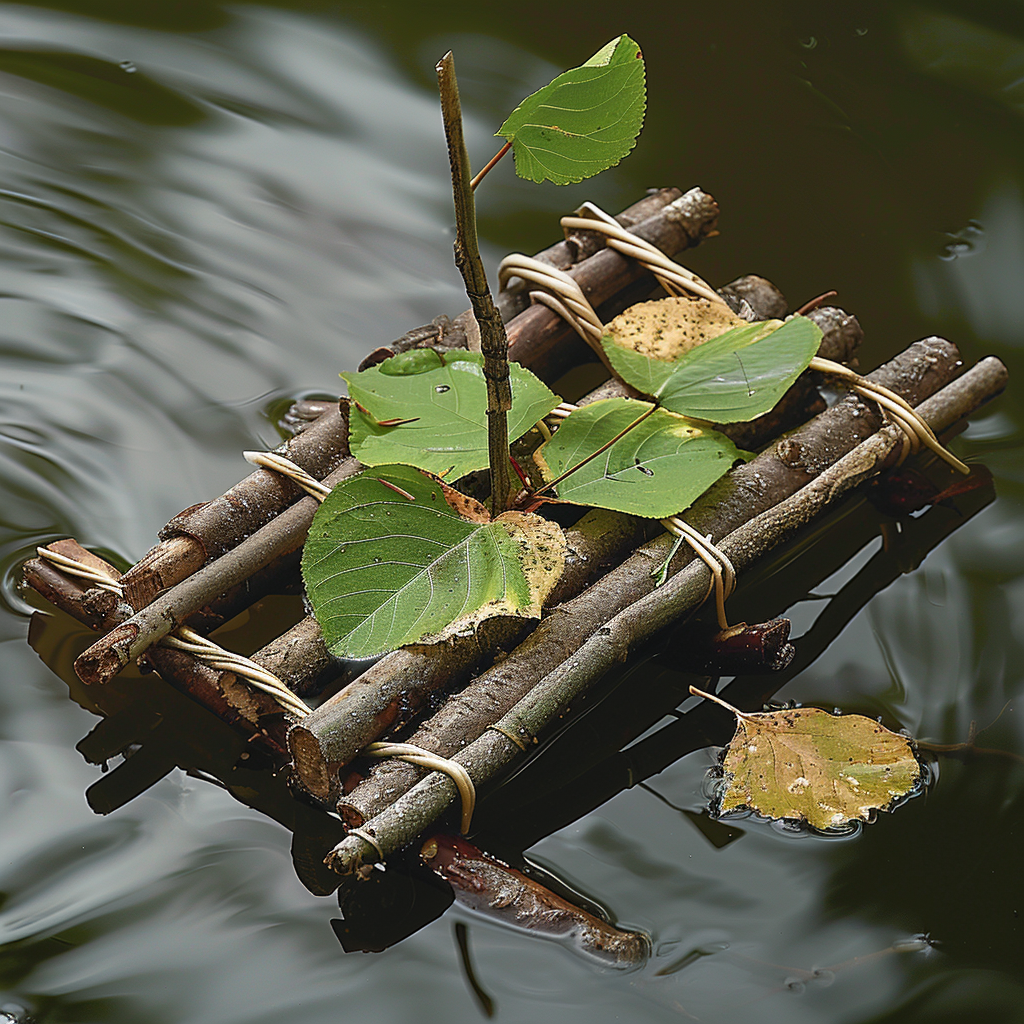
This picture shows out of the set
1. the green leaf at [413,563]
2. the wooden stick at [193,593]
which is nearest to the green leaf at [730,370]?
the green leaf at [413,563]

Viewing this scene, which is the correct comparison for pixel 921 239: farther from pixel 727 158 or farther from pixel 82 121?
pixel 82 121

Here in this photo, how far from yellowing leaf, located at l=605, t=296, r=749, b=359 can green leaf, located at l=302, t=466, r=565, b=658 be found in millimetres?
349

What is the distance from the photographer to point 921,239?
75.4 inches

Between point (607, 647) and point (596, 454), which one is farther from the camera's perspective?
point (596, 454)

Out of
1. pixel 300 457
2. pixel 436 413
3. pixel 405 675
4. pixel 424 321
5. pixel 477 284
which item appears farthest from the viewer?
pixel 424 321

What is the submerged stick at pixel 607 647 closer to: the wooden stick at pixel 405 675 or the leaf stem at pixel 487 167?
the wooden stick at pixel 405 675

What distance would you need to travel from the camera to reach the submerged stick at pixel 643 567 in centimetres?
105

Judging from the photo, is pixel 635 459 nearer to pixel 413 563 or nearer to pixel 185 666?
pixel 413 563

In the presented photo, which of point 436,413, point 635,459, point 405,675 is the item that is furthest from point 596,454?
point 405,675

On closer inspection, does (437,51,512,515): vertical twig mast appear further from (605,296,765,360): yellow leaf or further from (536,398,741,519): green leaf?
(605,296,765,360): yellow leaf

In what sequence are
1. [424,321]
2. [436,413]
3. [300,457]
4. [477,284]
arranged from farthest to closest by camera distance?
[424,321], [300,457], [436,413], [477,284]

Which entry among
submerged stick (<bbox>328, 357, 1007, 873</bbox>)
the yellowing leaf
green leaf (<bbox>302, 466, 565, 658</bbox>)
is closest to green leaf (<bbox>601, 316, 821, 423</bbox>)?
the yellowing leaf

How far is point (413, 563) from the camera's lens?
108cm

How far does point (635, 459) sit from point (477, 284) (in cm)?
39
